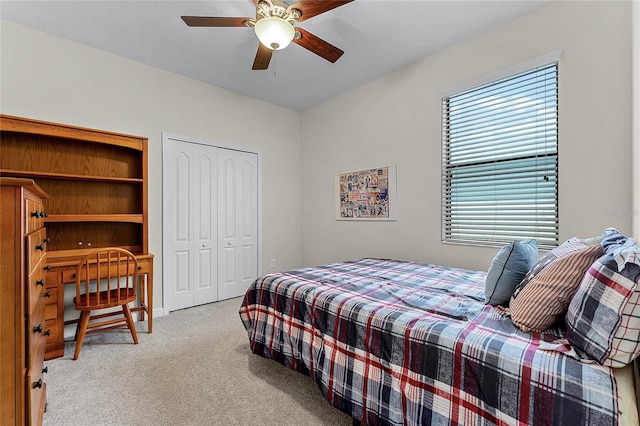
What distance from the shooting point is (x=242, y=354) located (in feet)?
7.86

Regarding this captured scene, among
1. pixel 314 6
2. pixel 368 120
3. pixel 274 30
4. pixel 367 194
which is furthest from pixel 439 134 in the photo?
pixel 274 30

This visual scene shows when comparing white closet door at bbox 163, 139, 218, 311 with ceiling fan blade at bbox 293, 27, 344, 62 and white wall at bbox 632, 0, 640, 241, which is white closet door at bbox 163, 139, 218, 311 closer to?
ceiling fan blade at bbox 293, 27, 344, 62

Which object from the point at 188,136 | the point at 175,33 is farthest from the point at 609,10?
the point at 188,136

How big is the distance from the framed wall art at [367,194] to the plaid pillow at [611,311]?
8.14ft

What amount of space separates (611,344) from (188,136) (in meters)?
3.90

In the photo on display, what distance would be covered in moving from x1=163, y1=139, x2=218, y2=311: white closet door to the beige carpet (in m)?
0.89

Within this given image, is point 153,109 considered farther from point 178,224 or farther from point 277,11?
point 277,11

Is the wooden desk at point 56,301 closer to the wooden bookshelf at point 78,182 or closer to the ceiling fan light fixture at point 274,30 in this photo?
the wooden bookshelf at point 78,182

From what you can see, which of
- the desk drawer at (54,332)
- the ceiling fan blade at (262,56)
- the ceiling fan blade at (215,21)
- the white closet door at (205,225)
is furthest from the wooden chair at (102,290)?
the ceiling fan blade at (262,56)

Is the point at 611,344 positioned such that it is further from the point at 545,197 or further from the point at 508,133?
the point at 508,133

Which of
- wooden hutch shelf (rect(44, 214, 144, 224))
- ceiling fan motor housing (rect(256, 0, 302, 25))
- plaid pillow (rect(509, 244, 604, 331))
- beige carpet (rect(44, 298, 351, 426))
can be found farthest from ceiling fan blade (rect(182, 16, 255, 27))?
beige carpet (rect(44, 298, 351, 426))

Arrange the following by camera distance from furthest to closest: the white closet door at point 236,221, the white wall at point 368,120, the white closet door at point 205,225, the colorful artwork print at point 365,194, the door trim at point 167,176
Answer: the white closet door at point 236,221 < the white closet door at point 205,225 < the colorful artwork print at point 365,194 < the door trim at point 167,176 < the white wall at point 368,120

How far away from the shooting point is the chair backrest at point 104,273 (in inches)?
94.5

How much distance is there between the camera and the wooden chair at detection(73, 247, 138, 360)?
2.39m
